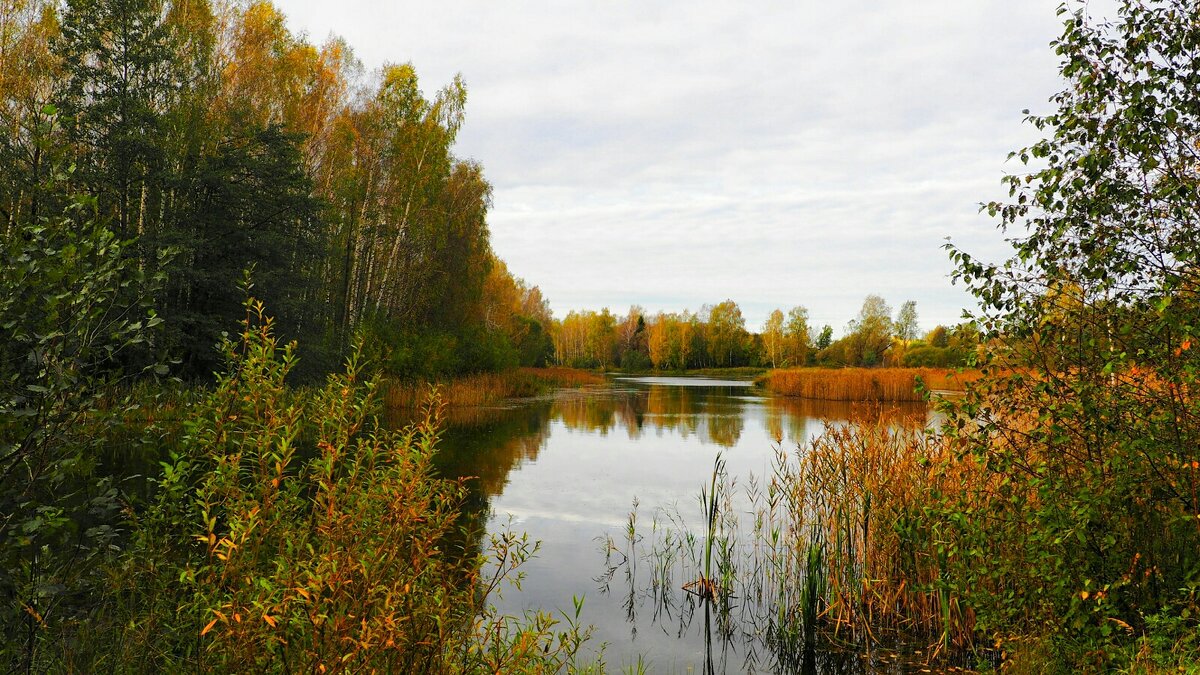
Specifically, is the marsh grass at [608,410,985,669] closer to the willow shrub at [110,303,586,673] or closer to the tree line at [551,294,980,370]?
the willow shrub at [110,303,586,673]

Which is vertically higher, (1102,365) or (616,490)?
(1102,365)

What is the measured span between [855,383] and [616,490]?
22.1 meters

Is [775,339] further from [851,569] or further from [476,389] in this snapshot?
[851,569]

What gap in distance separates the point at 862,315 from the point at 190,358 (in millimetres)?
68294

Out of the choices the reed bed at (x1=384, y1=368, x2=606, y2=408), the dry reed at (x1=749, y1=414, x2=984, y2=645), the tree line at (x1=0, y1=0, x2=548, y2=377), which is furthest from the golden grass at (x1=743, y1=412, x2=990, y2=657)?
the reed bed at (x1=384, y1=368, x2=606, y2=408)

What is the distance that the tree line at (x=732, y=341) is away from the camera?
225 feet

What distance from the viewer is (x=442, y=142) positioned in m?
27.0

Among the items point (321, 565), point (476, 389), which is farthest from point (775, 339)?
point (321, 565)

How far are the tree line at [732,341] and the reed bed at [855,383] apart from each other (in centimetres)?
2644

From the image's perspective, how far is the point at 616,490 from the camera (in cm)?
1270

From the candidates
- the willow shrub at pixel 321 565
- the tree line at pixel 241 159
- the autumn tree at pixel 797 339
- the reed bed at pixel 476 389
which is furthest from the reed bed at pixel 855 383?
the autumn tree at pixel 797 339

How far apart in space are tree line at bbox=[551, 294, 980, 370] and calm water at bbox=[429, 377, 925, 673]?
4329 centimetres

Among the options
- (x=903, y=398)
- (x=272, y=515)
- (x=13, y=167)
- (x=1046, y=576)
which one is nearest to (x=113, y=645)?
(x=272, y=515)

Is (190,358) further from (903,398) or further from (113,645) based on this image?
(903,398)
